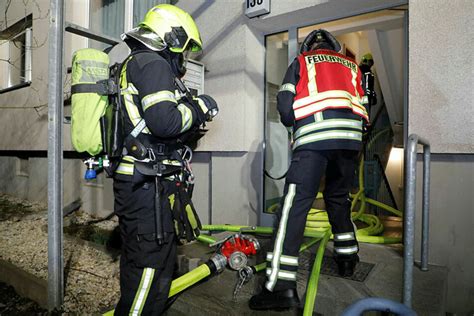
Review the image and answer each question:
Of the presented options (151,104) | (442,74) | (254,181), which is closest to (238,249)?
(254,181)

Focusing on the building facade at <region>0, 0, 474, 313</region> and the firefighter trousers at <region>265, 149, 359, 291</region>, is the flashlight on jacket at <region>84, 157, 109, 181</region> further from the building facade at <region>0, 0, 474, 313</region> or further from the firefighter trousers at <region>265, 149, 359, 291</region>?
the building facade at <region>0, 0, 474, 313</region>

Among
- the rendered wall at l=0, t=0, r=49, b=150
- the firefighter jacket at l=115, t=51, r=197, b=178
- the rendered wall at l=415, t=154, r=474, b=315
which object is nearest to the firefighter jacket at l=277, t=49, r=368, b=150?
the firefighter jacket at l=115, t=51, r=197, b=178

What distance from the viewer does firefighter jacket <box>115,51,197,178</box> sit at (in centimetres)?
179

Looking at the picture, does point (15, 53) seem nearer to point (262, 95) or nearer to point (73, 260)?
point (73, 260)

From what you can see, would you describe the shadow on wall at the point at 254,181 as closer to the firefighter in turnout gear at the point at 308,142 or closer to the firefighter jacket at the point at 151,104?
the firefighter in turnout gear at the point at 308,142

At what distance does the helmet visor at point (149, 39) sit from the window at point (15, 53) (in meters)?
6.77

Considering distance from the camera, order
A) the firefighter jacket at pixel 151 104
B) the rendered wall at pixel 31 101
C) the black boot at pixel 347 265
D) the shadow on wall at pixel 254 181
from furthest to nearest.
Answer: the rendered wall at pixel 31 101, the shadow on wall at pixel 254 181, the black boot at pixel 347 265, the firefighter jacket at pixel 151 104

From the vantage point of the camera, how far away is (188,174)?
7.10 ft

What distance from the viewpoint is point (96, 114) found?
6.57 feet

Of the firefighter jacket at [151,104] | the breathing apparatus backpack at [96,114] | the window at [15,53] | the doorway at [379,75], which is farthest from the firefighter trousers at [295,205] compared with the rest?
the window at [15,53]

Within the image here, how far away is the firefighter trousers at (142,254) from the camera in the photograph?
1.87 metres

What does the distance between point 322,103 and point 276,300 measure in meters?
1.37

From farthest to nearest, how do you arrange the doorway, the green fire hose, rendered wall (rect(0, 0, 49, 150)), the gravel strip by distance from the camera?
rendered wall (rect(0, 0, 49, 150)), the doorway, the gravel strip, the green fire hose

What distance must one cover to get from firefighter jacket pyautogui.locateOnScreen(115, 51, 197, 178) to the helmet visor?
6cm
